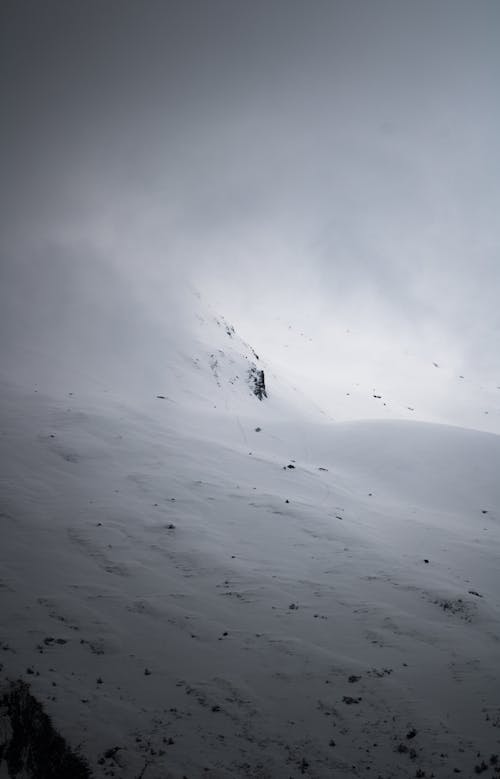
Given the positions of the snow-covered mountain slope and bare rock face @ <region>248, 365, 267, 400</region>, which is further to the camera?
bare rock face @ <region>248, 365, 267, 400</region>

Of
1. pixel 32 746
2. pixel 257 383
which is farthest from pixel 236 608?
pixel 257 383

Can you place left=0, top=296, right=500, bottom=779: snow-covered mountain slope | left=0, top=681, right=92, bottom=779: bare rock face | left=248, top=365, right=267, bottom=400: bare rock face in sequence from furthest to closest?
left=248, top=365, right=267, bottom=400: bare rock face < left=0, top=296, right=500, bottom=779: snow-covered mountain slope < left=0, top=681, right=92, bottom=779: bare rock face

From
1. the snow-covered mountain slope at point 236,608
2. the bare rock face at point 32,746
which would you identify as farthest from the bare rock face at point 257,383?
the bare rock face at point 32,746

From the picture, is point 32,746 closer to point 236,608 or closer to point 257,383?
point 236,608

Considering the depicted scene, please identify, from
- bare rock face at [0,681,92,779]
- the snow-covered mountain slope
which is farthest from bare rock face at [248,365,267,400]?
bare rock face at [0,681,92,779]

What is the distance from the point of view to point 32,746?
18.3ft

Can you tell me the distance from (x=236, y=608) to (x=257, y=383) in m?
38.9

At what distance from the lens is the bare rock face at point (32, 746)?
532cm

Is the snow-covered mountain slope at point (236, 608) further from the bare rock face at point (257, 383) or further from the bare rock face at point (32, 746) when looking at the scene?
the bare rock face at point (257, 383)

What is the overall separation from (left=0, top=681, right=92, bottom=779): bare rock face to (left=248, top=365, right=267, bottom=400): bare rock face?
4092cm

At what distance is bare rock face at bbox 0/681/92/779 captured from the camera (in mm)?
5320

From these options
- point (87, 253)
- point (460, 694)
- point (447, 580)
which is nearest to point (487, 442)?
point (447, 580)

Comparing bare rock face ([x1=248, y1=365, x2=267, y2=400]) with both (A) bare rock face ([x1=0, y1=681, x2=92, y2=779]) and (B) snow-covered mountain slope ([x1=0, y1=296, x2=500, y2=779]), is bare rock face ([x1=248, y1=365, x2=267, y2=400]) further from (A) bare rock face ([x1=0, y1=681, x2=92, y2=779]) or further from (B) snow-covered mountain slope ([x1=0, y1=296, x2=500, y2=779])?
(A) bare rock face ([x1=0, y1=681, x2=92, y2=779])

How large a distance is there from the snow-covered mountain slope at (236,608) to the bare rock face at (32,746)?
24cm
